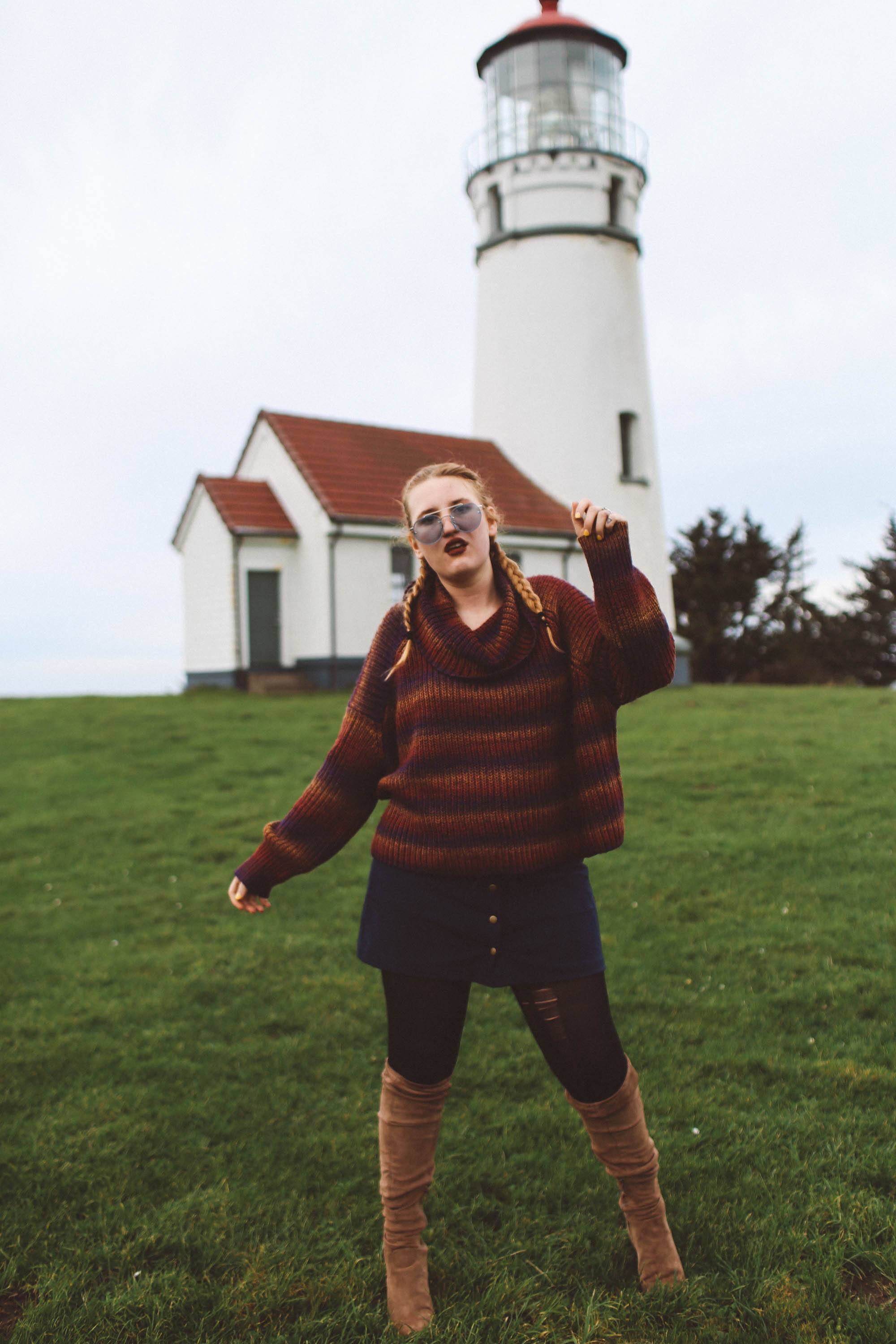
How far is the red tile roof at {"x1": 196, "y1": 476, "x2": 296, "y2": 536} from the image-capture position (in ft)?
78.3

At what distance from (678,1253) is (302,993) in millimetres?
3299

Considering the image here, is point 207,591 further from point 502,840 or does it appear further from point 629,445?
point 502,840

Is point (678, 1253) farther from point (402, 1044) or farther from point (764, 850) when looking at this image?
point (764, 850)

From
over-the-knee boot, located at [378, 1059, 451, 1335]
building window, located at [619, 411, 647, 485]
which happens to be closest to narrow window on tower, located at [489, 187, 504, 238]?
building window, located at [619, 411, 647, 485]

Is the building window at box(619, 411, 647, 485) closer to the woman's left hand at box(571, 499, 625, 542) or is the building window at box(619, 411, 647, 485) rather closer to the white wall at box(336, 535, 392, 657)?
the white wall at box(336, 535, 392, 657)

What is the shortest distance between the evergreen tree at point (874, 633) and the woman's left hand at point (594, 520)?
32256 millimetres

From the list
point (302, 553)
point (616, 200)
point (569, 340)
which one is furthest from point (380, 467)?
point (616, 200)

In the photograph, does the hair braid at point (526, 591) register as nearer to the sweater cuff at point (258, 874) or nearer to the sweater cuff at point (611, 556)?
the sweater cuff at point (611, 556)

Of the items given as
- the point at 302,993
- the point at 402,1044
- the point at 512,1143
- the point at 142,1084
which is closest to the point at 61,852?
the point at 302,993

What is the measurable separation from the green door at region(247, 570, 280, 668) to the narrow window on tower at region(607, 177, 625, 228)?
1274cm

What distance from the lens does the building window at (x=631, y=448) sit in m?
27.5

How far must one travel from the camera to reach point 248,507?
80.4ft

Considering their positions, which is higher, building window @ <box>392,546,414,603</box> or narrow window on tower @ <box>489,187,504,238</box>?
narrow window on tower @ <box>489,187,504,238</box>

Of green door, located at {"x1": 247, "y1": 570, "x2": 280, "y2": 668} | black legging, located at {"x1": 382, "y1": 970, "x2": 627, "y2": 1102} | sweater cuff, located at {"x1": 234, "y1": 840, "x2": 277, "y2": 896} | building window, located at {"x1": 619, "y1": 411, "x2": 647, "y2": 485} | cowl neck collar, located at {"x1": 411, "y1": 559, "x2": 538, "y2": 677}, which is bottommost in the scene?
black legging, located at {"x1": 382, "y1": 970, "x2": 627, "y2": 1102}
